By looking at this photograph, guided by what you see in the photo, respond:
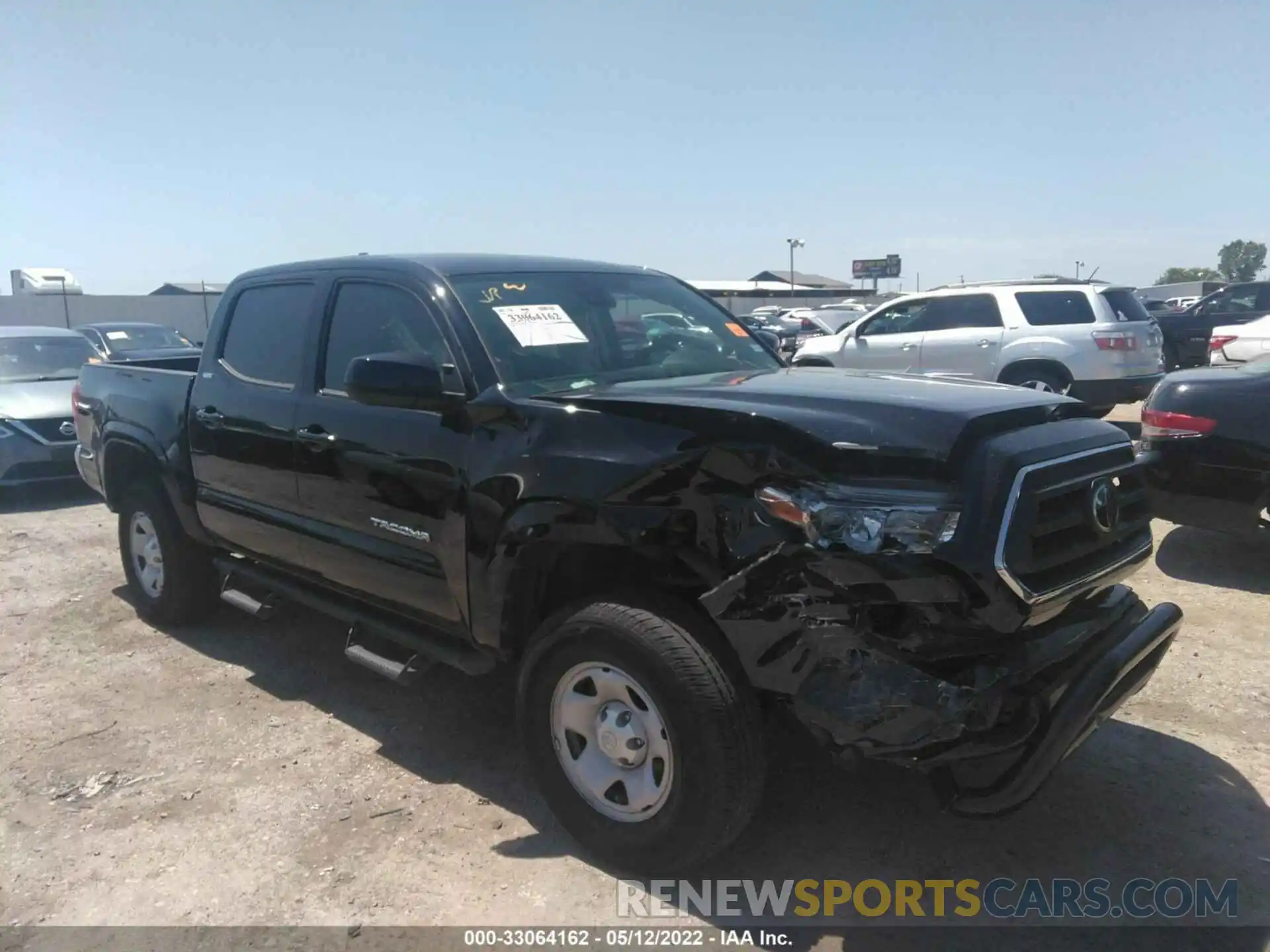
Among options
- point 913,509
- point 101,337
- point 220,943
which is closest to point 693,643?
point 913,509

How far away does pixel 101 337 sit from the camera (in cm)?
1584

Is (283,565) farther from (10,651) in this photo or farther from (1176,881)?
(1176,881)

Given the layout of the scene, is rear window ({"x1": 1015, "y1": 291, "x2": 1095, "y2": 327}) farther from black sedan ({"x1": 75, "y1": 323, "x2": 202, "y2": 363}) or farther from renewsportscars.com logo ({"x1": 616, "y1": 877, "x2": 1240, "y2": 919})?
black sedan ({"x1": 75, "y1": 323, "x2": 202, "y2": 363})

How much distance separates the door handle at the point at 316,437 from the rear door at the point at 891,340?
9153 millimetres

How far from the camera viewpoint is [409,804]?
3.60 meters

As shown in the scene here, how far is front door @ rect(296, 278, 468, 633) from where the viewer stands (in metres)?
3.53

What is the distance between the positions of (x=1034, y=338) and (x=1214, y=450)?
6.13m

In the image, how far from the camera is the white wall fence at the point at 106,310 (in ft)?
111

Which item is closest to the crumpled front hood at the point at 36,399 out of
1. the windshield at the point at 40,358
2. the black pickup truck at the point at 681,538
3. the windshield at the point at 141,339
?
the windshield at the point at 40,358

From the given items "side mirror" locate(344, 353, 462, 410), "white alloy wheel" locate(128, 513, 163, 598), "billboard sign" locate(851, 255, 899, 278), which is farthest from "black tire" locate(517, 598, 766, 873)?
"billboard sign" locate(851, 255, 899, 278)

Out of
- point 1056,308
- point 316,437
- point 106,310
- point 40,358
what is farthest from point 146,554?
point 106,310

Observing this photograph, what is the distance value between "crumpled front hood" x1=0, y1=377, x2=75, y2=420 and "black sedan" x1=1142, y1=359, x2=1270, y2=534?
918 cm

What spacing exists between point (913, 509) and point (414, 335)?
2.16 m

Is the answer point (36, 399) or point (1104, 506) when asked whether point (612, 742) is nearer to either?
point (1104, 506)
